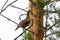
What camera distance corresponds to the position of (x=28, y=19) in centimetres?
143

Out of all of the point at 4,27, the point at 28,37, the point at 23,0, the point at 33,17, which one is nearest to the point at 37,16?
the point at 33,17

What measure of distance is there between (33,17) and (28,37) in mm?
130

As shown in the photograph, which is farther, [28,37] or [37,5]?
[28,37]

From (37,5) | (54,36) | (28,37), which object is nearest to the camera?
(37,5)

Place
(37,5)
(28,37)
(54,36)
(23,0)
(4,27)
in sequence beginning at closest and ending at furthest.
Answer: (37,5), (28,37), (54,36), (23,0), (4,27)

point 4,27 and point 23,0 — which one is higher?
point 23,0

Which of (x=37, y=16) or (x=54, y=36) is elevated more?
(x=37, y=16)

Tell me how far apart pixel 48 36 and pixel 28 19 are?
7.9 inches

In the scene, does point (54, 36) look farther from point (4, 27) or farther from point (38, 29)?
point (4, 27)

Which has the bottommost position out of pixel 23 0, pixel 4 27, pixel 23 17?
pixel 4 27

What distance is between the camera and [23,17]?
5.12 feet

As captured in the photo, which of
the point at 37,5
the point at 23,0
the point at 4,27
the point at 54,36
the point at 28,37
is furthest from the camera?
the point at 4,27

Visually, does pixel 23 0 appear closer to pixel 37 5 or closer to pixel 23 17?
pixel 23 17

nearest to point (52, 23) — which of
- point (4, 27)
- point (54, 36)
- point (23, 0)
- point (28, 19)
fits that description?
point (54, 36)
